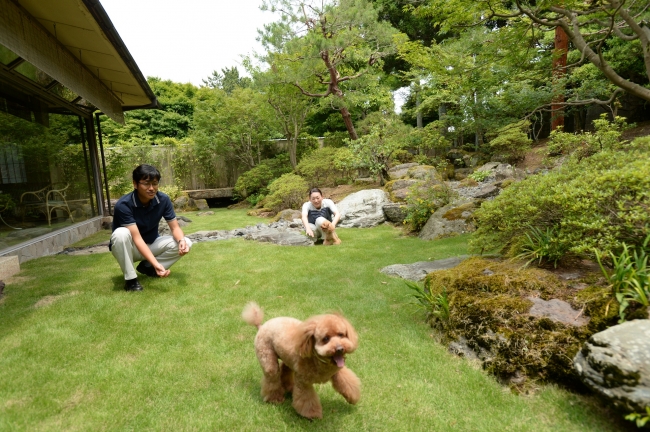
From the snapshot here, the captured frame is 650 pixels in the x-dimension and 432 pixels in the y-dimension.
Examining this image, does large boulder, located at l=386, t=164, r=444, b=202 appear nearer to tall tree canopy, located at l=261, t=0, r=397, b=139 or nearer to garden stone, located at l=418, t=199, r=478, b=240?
garden stone, located at l=418, t=199, r=478, b=240

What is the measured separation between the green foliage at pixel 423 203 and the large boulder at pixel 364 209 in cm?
101

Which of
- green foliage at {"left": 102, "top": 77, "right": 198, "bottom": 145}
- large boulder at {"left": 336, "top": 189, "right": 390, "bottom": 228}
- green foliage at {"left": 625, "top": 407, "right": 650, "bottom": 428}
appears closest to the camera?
green foliage at {"left": 625, "top": 407, "right": 650, "bottom": 428}

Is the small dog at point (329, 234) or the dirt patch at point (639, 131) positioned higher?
the dirt patch at point (639, 131)

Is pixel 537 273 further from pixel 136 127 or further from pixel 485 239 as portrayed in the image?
pixel 136 127

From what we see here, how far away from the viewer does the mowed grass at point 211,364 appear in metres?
1.94

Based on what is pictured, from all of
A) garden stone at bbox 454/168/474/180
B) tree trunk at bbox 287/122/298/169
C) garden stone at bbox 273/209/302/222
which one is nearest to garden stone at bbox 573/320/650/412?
garden stone at bbox 273/209/302/222

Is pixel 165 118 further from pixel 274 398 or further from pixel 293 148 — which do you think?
pixel 274 398

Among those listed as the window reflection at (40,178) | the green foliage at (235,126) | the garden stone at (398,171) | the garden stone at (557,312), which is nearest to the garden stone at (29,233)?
the window reflection at (40,178)

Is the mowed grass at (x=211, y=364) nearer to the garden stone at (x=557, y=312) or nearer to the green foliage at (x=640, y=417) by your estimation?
the green foliage at (x=640, y=417)

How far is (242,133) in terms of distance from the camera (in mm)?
15391

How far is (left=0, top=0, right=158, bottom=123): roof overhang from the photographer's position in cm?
388

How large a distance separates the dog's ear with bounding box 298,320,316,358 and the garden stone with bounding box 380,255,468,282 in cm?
261

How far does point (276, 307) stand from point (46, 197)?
5704 mm

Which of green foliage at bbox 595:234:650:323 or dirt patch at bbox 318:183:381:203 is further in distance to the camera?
dirt patch at bbox 318:183:381:203
